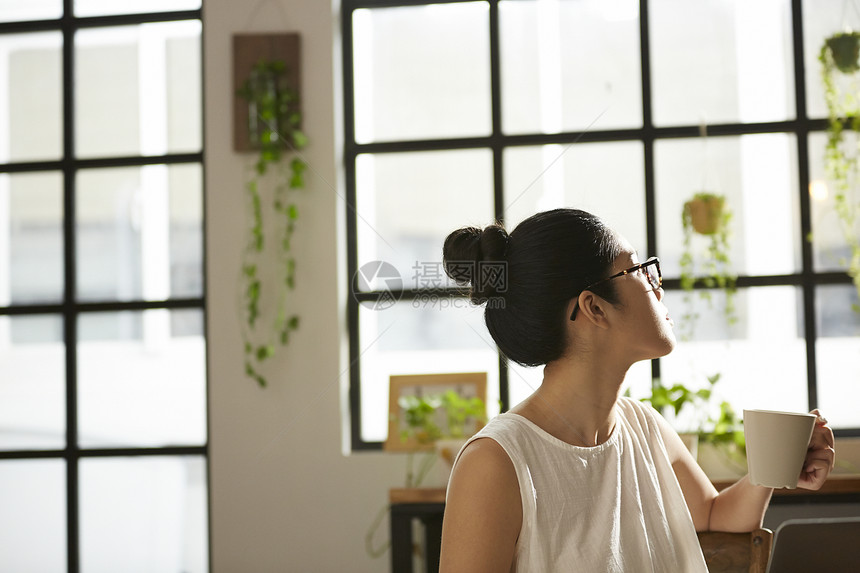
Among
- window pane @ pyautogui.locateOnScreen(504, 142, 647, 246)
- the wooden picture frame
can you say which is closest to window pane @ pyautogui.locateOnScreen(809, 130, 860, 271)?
window pane @ pyautogui.locateOnScreen(504, 142, 647, 246)

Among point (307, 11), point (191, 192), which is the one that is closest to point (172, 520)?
point (191, 192)

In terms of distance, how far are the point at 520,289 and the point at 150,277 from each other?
1.82 metres

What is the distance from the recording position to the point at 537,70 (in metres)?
2.45

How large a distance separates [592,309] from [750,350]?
147 centimetres

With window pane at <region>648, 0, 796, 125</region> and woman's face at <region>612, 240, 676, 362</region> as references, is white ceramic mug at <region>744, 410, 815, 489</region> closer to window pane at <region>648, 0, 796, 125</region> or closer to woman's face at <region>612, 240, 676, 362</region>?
woman's face at <region>612, 240, 676, 362</region>

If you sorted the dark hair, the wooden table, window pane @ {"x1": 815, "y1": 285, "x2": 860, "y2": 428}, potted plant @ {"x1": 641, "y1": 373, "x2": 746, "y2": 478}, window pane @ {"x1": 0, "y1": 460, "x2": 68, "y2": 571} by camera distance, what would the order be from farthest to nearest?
window pane @ {"x1": 0, "y1": 460, "x2": 68, "y2": 571} < window pane @ {"x1": 815, "y1": 285, "x2": 860, "y2": 428} < potted plant @ {"x1": 641, "y1": 373, "x2": 746, "y2": 478} < the wooden table < the dark hair

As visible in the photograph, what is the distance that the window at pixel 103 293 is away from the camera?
252 centimetres

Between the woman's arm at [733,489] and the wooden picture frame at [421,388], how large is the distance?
0.97m

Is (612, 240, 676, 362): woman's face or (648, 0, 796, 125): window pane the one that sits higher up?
(648, 0, 796, 125): window pane

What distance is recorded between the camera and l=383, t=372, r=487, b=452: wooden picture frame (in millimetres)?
2252

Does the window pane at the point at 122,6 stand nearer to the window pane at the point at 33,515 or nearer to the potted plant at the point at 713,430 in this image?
the window pane at the point at 33,515

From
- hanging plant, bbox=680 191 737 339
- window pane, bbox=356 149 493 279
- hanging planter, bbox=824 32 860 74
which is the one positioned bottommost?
hanging plant, bbox=680 191 737 339

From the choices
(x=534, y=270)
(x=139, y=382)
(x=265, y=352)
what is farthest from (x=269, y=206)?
(x=534, y=270)

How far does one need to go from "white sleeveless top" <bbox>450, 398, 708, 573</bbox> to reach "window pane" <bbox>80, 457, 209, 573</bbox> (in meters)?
1.74
